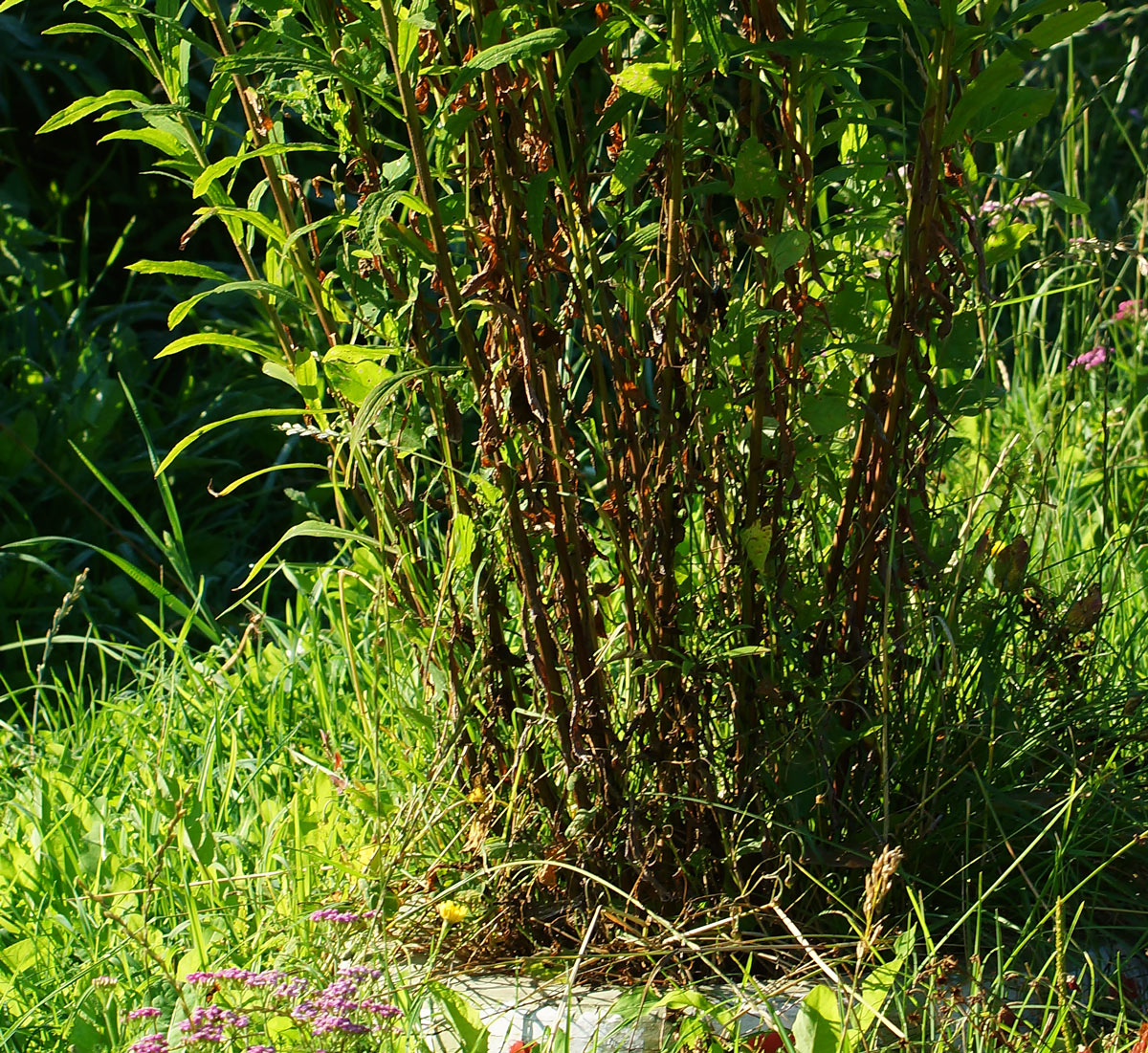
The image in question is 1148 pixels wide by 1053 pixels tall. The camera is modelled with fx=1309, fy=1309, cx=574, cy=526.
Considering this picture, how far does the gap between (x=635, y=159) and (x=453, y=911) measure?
0.80 meters

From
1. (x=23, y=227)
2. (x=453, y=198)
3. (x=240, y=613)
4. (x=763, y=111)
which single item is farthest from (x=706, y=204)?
(x=23, y=227)

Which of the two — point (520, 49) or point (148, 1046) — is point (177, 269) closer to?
point (520, 49)

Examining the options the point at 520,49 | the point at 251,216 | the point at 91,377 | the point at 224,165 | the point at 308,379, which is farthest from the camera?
the point at 91,377

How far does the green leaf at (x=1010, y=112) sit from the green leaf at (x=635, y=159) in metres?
0.29

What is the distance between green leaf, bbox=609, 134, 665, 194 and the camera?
1202mm

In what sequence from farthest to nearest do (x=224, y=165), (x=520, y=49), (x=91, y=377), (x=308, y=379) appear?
(x=91, y=377) → (x=308, y=379) → (x=224, y=165) → (x=520, y=49)

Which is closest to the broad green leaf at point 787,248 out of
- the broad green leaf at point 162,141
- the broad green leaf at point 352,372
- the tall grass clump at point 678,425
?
the tall grass clump at point 678,425

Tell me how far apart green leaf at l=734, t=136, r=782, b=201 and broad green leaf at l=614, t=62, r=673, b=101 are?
0.10 m

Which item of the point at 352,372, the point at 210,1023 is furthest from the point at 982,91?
the point at 210,1023

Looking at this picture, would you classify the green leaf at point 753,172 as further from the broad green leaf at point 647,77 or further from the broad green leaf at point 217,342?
the broad green leaf at point 217,342

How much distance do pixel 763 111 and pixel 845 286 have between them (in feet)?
0.67

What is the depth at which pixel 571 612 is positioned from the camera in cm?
138

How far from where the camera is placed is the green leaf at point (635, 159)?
3.94 ft

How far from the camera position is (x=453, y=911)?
55.5 inches
